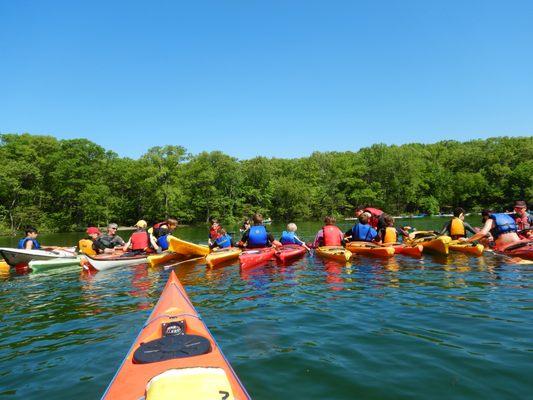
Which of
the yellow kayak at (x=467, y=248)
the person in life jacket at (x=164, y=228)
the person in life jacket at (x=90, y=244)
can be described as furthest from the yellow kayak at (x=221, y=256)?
the yellow kayak at (x=467, y=248)

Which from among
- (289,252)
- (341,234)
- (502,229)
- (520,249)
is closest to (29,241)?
(289,252)

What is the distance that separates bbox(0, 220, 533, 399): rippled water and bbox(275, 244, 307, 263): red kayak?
1906mm

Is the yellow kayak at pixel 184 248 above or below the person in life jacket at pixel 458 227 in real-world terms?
below

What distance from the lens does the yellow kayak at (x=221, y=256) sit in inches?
454

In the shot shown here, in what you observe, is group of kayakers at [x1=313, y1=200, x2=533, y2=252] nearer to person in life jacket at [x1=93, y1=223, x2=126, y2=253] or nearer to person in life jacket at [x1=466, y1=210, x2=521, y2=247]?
person in life jacket at [x1=466, y1=210, x2=521, y2=247]

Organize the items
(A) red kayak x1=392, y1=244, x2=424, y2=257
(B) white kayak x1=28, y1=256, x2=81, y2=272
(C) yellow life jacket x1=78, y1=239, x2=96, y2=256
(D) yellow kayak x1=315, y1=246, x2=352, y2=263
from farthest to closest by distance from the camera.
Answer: (C) yellow life jacket x1=78, y1=239, x2=96, y2=256, (B) white kayak x1=28, y1=256, x2=81, y2=272, (A) red kayak x1=392, y1=244, x2=424, y2=257, (D) yellow kayak x1=315, y1=246, x2=352, y2=263

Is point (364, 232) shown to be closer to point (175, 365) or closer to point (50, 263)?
point (175, 365)

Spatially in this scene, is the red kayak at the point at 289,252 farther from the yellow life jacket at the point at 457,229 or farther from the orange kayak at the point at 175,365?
the orange kayak at the point at 175,365

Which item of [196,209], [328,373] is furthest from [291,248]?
[196,209]

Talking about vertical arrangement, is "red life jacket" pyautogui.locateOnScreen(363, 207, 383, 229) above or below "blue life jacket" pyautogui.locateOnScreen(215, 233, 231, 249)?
above

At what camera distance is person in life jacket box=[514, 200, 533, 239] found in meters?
11.4

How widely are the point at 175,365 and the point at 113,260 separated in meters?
10.2

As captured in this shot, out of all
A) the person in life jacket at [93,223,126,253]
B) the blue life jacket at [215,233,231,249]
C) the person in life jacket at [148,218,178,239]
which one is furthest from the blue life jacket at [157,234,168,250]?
the blue life jacket at [215,233,231,249]

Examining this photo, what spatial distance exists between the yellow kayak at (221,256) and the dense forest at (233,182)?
140ft
